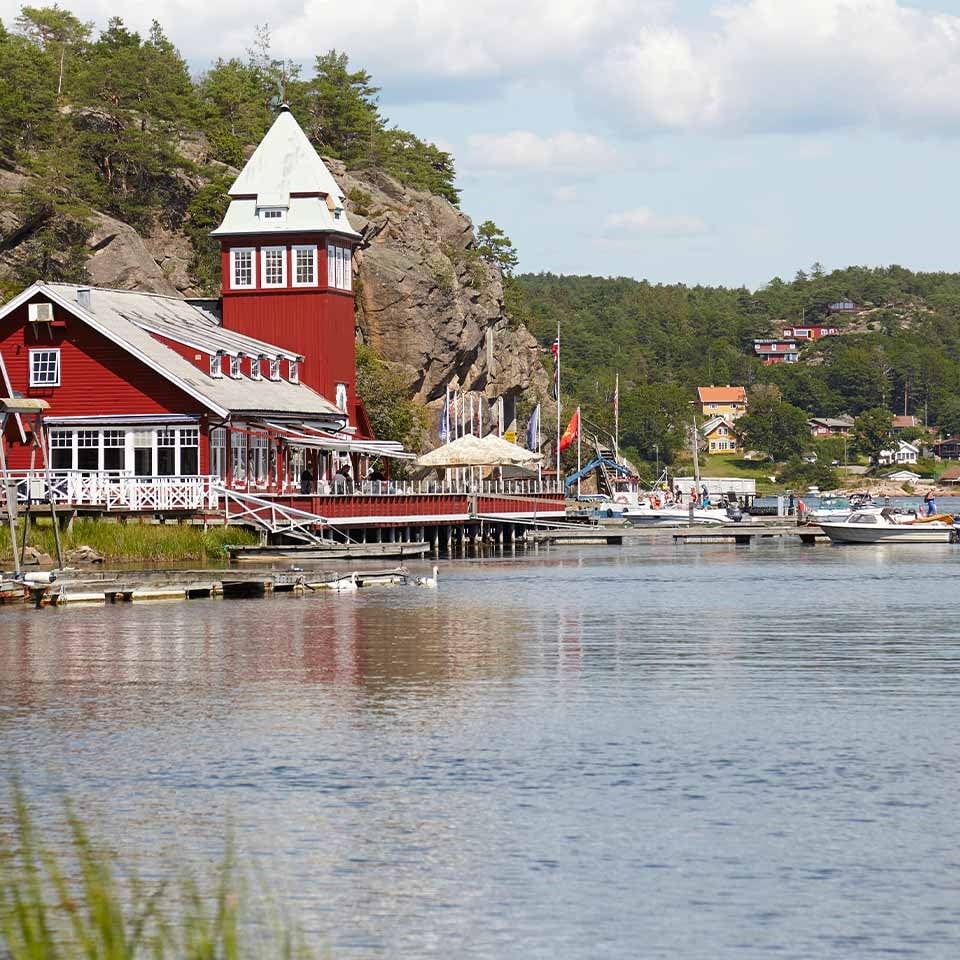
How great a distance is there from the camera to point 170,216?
106 m

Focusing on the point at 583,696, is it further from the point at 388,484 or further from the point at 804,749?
the point at 388,484

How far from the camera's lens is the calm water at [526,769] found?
16250 millimetres

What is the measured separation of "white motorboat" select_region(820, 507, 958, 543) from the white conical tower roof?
29.3m

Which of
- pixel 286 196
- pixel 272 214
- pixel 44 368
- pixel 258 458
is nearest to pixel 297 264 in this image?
pixel 272 214

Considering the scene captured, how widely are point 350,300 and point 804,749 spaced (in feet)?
191

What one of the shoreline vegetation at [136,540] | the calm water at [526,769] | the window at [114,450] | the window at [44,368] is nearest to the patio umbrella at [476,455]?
the window at [114,450]

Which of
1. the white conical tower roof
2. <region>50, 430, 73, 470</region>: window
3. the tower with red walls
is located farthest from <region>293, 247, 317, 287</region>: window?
<region>50, 430, 73, 470</region>: window

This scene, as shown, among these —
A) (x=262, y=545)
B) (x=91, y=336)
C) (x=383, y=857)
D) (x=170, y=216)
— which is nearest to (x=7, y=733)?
(x=383, y=857)

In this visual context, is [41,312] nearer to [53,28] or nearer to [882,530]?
[882,530]

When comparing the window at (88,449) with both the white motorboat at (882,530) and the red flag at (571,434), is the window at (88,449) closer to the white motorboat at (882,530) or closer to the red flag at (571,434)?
the red flag at (571,434)

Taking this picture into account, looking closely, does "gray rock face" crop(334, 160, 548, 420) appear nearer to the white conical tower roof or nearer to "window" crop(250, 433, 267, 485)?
the white conical tower roof

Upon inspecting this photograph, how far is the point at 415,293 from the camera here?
102938mm

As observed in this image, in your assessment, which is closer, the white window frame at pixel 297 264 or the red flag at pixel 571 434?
the white window frame at pixel 297 264

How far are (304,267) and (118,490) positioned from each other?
18.9 meters
